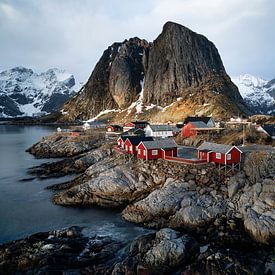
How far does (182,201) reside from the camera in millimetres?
32531

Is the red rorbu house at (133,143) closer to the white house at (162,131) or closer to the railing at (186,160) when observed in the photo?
the railing at (186,160)

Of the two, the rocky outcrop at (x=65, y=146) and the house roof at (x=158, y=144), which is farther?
the rocky outcrop at (x=65, y=146)

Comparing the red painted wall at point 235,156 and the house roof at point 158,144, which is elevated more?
the house roof at point 158,144

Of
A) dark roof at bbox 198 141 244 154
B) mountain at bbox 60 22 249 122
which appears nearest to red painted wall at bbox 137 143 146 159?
dark roof at bbox 198 141 244 154

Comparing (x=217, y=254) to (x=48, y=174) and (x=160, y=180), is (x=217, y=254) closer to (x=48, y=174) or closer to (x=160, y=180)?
(x=160, y=180)

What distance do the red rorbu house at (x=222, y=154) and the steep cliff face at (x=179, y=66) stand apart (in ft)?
362

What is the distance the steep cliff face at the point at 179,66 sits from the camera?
157 m

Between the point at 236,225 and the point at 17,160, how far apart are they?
186ft

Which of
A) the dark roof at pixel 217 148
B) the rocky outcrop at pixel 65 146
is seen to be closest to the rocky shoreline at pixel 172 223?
the dark roof at pixel 217 148

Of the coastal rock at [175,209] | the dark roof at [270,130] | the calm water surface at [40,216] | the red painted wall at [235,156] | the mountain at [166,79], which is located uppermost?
the mountain at [166,79]

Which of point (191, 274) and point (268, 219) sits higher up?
point (268, 219)

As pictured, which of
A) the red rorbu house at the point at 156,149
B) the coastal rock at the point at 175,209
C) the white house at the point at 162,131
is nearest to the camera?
the coastal rock at the point at 175,209

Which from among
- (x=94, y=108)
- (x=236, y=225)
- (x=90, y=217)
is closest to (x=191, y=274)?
(x=236, y=225)

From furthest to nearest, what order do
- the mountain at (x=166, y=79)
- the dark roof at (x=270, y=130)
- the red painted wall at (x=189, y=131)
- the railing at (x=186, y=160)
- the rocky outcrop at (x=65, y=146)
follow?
the mountain at (x=166, y=79) < the rocky outcrop at (x=65, y=146) < the red painted wall at (x=189, y=131) < the dark roof at (x=270, y=130) < the railing at (x=186, y=160)
